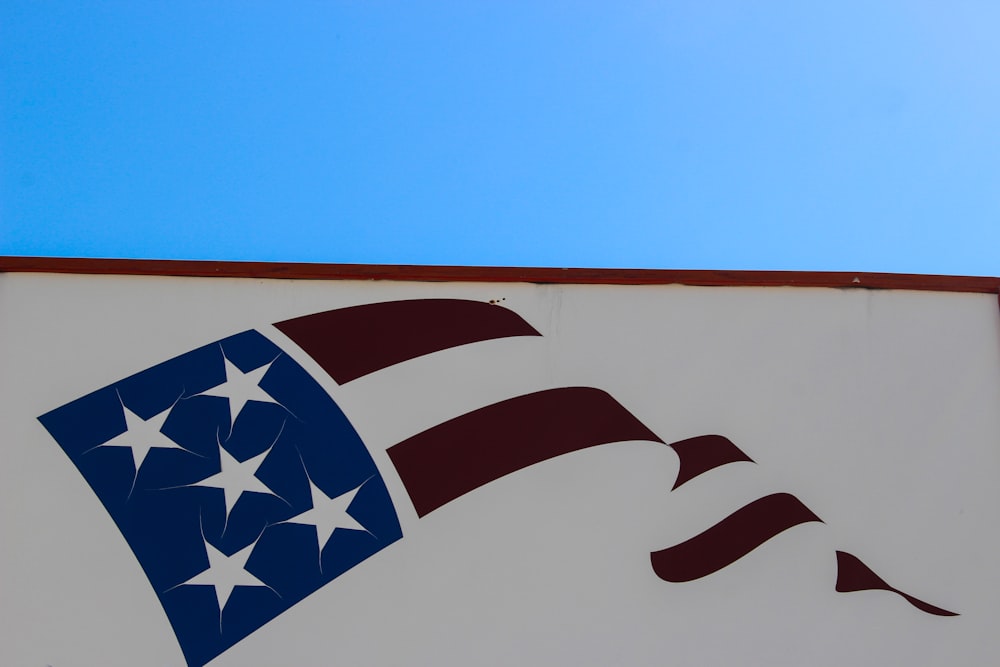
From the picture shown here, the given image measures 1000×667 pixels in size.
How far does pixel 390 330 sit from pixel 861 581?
212 centimetres

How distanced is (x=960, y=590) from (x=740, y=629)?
91 cm

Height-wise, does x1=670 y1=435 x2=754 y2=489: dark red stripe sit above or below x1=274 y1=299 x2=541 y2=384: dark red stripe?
below

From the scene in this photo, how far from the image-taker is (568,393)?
3.05m

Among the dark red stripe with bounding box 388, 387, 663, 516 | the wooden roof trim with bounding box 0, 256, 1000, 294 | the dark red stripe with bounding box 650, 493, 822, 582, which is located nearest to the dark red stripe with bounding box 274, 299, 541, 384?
the wooden roof trim with bounding box 0, 256, 1000, 294

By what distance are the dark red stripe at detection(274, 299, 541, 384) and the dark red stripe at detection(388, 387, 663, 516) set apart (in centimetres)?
31

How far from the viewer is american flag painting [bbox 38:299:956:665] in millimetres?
2854

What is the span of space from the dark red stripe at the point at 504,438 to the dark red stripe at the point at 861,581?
0.90m

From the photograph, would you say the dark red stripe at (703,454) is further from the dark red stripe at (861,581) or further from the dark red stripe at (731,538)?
the dark red stripe at (861,581)

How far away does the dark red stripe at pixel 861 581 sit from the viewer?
9.68 feet

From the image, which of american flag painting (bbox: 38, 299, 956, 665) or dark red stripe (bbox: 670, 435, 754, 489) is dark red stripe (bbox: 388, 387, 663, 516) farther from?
dark red stripe (bbox: 670, 435, 754, 489)

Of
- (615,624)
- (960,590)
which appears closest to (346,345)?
(615,624)

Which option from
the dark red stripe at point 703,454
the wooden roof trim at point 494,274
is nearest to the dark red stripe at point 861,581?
the dark red stripe at point 703,454

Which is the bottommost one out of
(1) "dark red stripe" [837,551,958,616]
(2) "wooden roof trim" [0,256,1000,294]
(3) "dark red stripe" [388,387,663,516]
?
(1) "dark red stripe" [837,551,958,616]

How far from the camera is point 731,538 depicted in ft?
9.76
